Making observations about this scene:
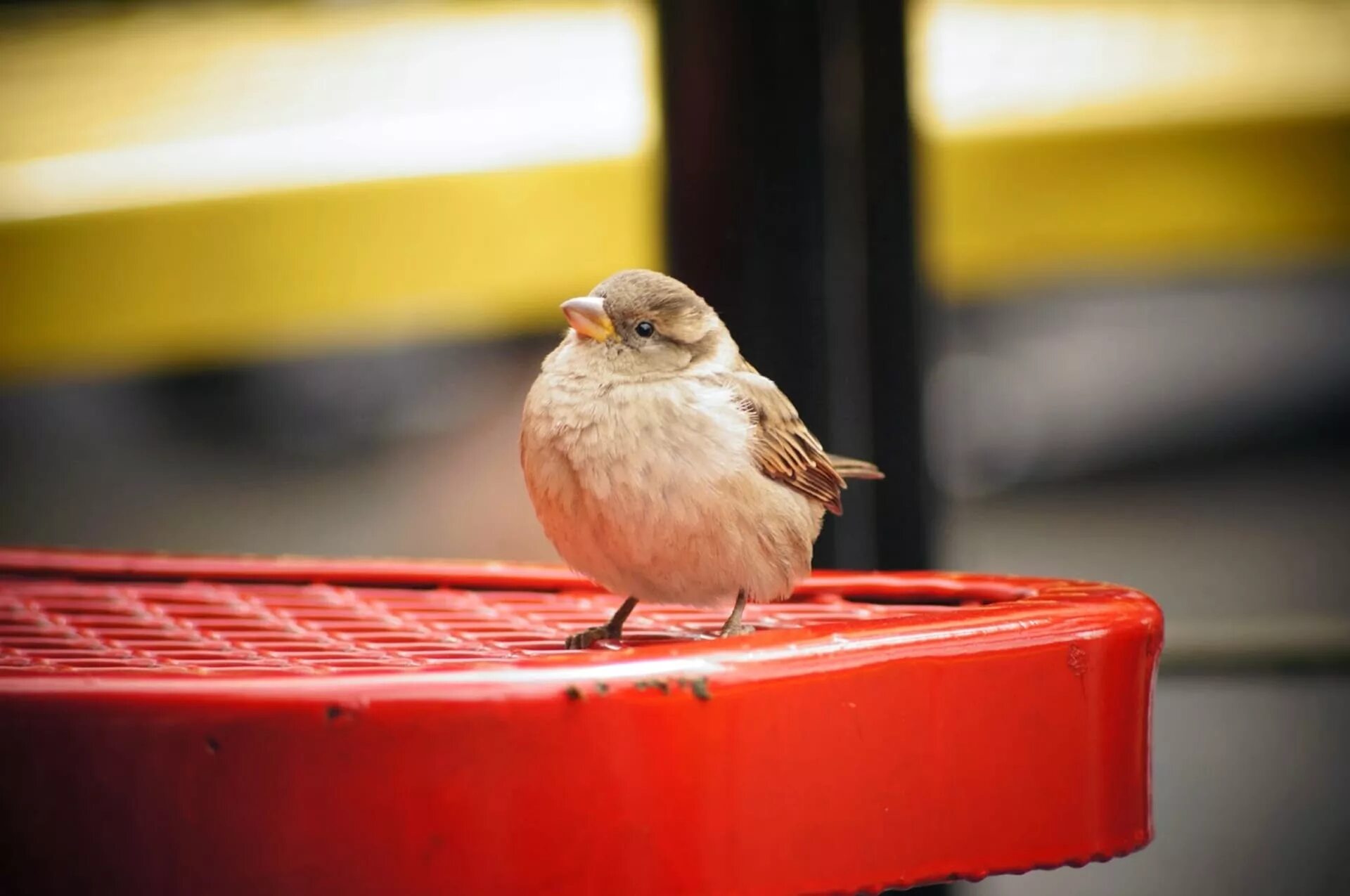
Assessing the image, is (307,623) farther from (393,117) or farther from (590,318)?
(393,117)

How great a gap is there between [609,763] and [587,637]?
529 millimetres

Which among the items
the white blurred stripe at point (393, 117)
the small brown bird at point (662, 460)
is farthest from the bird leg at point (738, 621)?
the white blurred stripe at point (393, 117)

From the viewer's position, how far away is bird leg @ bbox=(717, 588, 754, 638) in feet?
5.33

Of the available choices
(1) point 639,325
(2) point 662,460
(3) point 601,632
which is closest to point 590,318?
(1) point 639,325

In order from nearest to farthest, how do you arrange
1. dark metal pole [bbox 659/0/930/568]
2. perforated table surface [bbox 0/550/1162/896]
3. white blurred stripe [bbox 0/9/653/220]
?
1. perforated table surface [bbox 0/550/1162/896]
2. dark metal pole [bbox 659/0/930/568]
3. white blurred stripe [bbox 0/9/653/220]

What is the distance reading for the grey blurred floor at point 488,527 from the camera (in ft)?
12.3

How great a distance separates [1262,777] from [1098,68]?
1.94m

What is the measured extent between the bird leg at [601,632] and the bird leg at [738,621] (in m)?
0.11

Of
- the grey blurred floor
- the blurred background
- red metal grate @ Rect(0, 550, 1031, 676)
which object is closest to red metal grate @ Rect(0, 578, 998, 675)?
red metal grate @ Rect(0, 550, 1031, 676)

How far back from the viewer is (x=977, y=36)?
318cm

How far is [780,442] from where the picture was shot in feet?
5.71

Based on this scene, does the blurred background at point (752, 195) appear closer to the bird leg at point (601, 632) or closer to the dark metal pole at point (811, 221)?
the dark metal pole at point (811, 221)

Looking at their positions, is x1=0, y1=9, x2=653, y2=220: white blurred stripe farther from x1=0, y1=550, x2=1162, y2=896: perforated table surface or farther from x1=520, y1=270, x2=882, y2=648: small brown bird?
x1=0, y1=550, x2=1162, y2=896: perforated table surface

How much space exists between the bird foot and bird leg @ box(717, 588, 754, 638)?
4.5 inches
